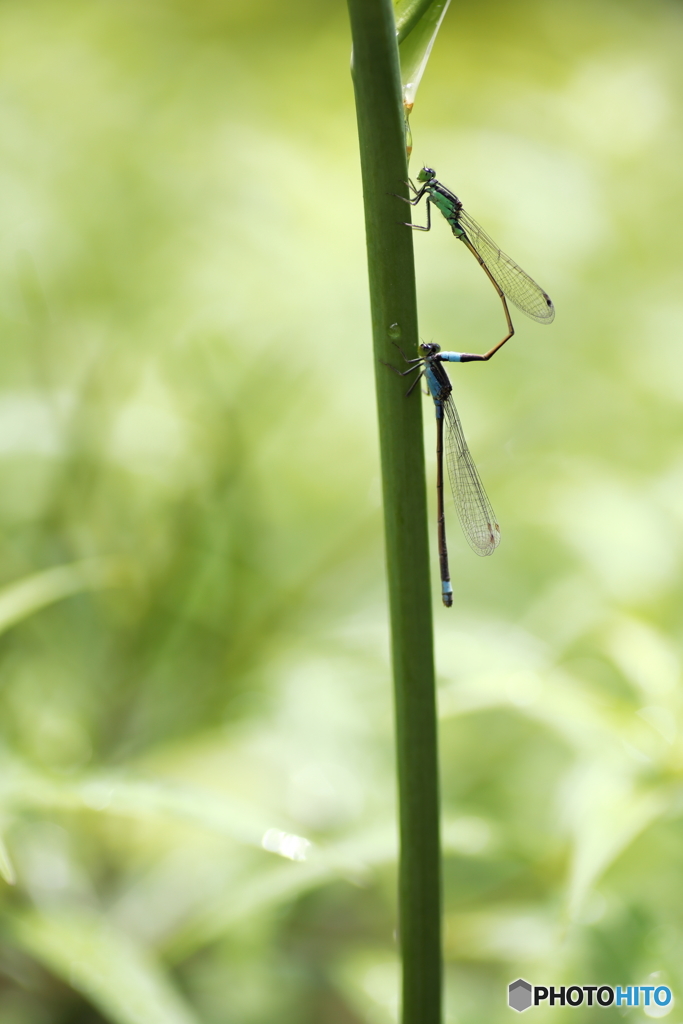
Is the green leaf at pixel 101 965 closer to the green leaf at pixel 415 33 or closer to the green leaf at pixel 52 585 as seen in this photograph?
the green leaf at pixel 52 585

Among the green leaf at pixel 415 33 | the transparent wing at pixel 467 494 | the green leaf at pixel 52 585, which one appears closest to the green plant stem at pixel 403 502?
the green leaf at pixel 415 33

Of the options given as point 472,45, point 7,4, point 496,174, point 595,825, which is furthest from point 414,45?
point 472,45

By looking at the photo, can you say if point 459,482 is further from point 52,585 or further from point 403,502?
point 403,502

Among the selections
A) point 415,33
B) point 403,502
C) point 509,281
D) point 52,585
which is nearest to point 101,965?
point 52,585

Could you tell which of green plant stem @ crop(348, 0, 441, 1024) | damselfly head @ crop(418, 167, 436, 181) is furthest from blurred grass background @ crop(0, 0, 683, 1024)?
damselfly head @ crop(418, 167, 436, 181)

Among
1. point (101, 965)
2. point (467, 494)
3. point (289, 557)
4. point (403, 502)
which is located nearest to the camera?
point (403, 502)

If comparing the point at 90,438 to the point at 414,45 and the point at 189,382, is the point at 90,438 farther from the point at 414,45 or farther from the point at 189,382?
the point at 414,45

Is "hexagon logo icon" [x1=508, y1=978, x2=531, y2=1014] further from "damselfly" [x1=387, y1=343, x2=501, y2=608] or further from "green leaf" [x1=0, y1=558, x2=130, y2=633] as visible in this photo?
"green leaf" [x1=0, y1=558, x2=130, y2=633]
